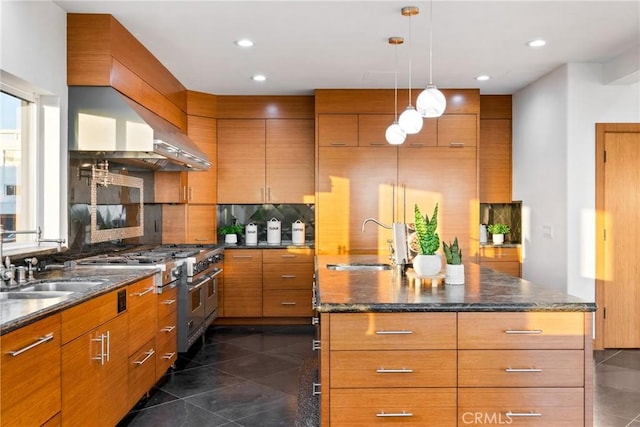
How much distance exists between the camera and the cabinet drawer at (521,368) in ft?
7.37

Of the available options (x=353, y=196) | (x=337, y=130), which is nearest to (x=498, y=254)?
(x=353, y=196)

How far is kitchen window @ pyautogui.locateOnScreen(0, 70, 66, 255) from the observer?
10.6 ft

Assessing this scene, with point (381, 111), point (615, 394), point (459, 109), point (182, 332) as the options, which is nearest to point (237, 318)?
point (182, 332)

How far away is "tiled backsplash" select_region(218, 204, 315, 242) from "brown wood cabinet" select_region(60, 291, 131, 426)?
11.5 ft

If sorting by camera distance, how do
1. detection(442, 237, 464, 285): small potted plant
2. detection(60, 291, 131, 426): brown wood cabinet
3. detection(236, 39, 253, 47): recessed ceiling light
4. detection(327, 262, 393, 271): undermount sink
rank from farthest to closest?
detection(236, 39, 253, 47): recessed ceiling light
detection(327, 262, 393, 271): undermount sink
detection(442, 237, 464, 285): small potted plant
detection(60, 291, 131, 426): brown wood cabinet

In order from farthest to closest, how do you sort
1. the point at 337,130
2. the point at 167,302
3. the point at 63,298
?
1. the point at 337,130
2. the point at 167,302
3. the point at 63,298

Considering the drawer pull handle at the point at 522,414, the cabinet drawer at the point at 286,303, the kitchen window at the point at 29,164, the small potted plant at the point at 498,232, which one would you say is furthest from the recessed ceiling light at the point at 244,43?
the small potted plant at the point at 498,232

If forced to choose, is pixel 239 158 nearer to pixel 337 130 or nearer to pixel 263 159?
pixel 263 159

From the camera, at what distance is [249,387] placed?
387 cm

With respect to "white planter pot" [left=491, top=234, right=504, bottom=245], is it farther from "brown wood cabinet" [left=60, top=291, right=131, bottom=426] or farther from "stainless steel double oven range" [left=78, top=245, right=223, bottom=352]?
"brown wood cabinet" [left=60, top=291, right=131, bottom=426]

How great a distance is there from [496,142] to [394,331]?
4531mm

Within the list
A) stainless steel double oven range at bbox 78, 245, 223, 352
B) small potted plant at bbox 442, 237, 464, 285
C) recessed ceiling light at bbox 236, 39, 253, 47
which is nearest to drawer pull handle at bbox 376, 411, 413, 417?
small potted plant at bbox 442, 237, 464, 285

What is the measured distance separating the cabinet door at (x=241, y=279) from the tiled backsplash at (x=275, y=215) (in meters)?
0.66

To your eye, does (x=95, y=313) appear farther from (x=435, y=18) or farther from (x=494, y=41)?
(x=494, y=41)
